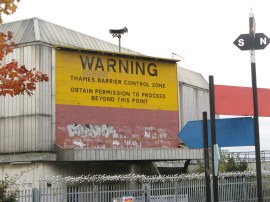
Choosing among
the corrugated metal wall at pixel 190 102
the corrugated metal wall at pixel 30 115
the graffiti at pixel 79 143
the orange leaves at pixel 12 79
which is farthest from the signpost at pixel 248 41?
the corrugated metal wall at pixel 190 102

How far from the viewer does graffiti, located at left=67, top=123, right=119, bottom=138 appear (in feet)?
90.2

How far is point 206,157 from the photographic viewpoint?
12.9 metres

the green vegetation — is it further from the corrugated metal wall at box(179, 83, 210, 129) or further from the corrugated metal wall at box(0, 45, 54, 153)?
the corrugated metal wall at box(0, 45, 54, 153)

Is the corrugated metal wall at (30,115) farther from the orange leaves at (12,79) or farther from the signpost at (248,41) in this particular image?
the signpost at (248,41)

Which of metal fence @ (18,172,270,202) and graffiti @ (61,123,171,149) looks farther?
graffiti @ (61,123,171,149)

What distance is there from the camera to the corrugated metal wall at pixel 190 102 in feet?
109

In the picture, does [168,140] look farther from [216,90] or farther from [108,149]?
[216,90]

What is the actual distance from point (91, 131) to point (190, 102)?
8.64m

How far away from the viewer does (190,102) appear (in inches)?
1362

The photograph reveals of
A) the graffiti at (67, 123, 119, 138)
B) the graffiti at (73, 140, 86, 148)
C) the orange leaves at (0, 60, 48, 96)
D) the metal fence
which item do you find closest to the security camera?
the graffiti at (67, 123, 119, 138)

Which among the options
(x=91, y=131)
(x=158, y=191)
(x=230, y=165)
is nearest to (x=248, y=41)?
(x=158, y=191)

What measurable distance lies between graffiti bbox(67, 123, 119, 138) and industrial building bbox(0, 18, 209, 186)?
5cm

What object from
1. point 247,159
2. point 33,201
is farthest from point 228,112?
point 247,159

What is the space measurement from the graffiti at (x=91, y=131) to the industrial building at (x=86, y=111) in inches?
1.9
